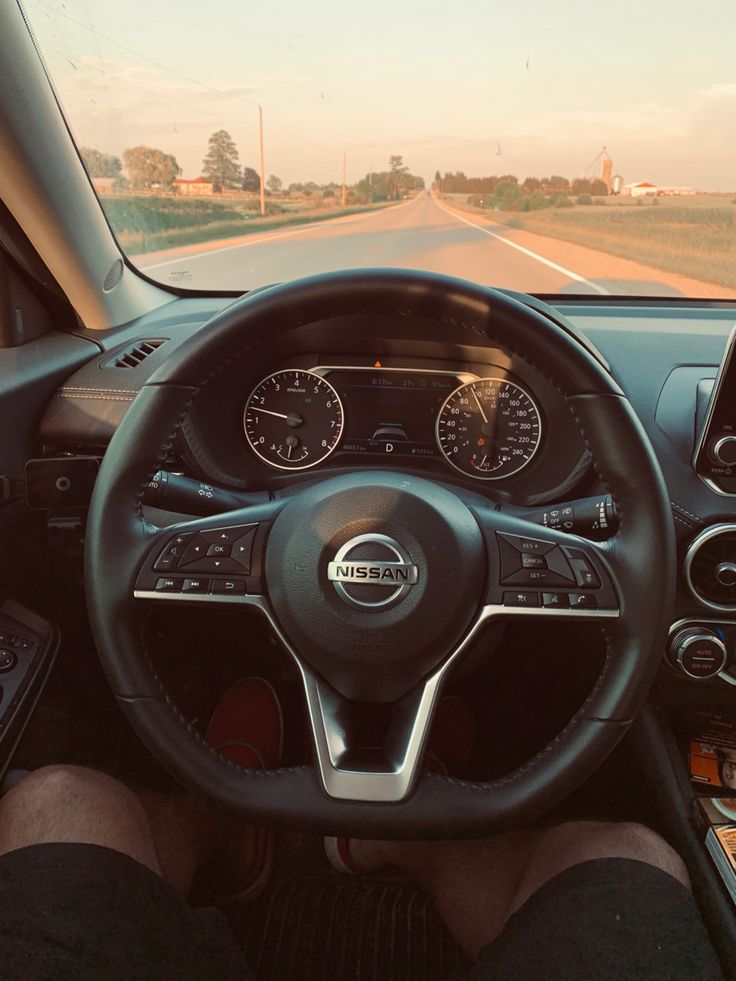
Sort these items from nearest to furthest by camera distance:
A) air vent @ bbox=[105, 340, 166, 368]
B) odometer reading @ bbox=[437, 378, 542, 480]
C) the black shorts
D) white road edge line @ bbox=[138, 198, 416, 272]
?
the black shorts
odometer reading @ bbox=[437, 378, 542, 480]
air vent @ bbox=[105, 340, 166, 368]
white road edge line @ bbox=[138, 198, 416, 272]

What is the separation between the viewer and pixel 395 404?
2086 millimetres

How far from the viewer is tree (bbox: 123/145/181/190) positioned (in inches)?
96.0

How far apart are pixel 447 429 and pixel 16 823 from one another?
124cm

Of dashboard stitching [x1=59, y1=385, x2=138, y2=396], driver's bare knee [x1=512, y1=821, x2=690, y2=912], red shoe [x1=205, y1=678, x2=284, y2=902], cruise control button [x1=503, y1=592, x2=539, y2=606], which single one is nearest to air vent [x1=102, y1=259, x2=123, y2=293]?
dashboard stitching [x1=59, y1=385, x2=138, y2=396]

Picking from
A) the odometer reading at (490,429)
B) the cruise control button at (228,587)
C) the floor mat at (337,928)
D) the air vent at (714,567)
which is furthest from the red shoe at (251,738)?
the air vent at (714,567)

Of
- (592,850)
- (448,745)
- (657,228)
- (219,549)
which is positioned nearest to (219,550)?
(219,549)

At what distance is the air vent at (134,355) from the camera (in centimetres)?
232

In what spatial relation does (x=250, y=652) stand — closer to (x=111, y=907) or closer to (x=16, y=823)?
A: (x=16, y=823)

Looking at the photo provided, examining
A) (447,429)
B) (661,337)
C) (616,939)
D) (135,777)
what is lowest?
(135,777)

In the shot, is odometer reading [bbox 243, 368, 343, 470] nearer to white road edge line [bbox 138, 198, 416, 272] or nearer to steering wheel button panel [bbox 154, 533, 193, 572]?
steering wheel button panel [bbox 154, 533, 193, 572]

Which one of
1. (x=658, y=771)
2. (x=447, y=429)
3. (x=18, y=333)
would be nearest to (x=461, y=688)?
(x=658, y=771)

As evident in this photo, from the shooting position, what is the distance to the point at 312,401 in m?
2.07

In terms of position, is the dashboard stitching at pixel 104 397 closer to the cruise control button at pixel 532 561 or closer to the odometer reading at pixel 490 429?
the odometer reading at pixel 490 429

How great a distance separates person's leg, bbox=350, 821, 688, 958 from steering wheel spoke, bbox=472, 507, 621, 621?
505 mm
